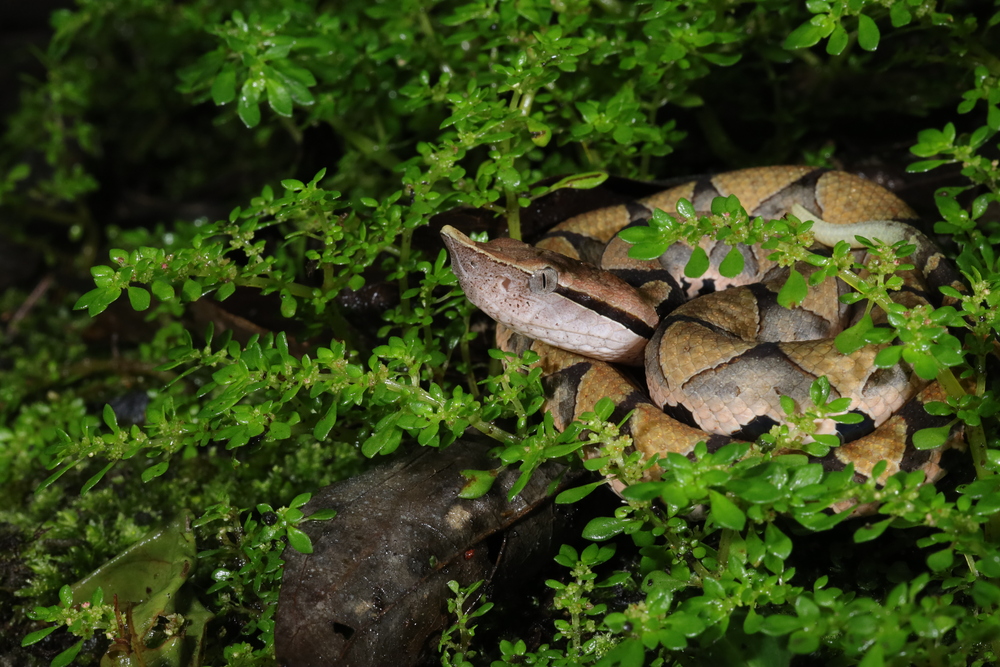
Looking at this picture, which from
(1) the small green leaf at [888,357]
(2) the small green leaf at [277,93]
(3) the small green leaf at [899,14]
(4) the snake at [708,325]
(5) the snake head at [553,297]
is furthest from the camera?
(2) the small green leaf at [277,93]

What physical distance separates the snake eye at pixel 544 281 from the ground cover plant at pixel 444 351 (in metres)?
0.30

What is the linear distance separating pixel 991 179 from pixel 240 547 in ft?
9.08

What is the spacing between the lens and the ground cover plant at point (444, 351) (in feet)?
6.45

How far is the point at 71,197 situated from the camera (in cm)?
475

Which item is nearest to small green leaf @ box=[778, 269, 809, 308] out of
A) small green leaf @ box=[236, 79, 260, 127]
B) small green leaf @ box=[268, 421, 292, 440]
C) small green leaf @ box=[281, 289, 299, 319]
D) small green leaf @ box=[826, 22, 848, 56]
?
small green leaf @ box=[826, 22, 848, 56]

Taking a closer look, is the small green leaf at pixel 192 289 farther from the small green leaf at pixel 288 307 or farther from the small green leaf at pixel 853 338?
the small green leaf at pixel 853 338

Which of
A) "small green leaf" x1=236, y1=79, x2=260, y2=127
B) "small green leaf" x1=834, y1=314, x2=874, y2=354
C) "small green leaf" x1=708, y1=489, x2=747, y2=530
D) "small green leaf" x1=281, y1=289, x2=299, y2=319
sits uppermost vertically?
"small green leaf" x1=236, y1=79, x2=260, y2=127

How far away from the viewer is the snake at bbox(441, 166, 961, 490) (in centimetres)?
249

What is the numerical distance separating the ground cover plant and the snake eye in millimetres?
302

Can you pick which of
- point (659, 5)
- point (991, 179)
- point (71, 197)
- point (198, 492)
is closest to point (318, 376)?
point (198, 492)

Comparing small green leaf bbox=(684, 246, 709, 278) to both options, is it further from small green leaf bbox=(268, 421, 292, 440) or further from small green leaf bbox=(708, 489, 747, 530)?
small green leaf bbox=(268, 421, 292, 440)

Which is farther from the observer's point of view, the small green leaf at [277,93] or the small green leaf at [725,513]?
the small green leaf at [277,93]

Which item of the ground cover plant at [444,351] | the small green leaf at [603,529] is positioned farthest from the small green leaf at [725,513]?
the small green leaf at [603,529]

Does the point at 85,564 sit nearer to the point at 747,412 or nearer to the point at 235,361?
the point at 235,361
